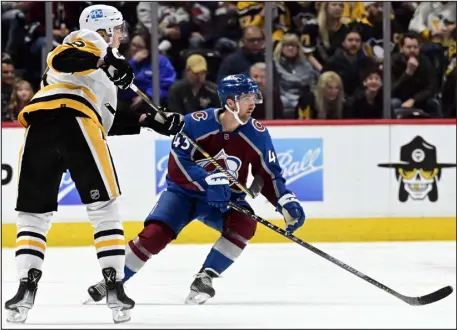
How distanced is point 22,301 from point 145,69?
312cm

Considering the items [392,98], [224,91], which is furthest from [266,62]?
[224,91]

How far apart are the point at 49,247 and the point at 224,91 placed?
235 cm

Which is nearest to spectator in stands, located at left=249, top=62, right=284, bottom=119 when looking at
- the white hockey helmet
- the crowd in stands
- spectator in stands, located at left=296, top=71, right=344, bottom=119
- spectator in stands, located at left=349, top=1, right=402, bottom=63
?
the crowd in stands

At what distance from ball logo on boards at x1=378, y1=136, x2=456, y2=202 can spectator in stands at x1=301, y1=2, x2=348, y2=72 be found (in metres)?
0.69

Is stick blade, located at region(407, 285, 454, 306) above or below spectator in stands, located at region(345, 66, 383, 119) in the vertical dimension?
below

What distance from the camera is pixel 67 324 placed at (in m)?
3.85

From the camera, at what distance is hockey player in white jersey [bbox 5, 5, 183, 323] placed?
3.73 meters

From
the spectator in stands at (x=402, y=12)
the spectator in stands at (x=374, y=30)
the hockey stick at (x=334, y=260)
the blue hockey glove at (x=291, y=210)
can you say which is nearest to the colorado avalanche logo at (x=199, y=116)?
the hockey stick at (x=334, y=260)

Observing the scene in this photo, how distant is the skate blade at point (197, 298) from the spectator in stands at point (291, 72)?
247 centimetres

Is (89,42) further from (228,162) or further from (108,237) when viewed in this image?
(228,162)

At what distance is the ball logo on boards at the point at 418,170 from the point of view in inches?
265

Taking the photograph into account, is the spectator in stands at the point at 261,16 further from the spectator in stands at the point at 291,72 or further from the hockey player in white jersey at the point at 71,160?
the hockey player in white jersey at the point at 71,160

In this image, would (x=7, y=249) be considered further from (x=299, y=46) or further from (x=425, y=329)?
(x=425, y=329)

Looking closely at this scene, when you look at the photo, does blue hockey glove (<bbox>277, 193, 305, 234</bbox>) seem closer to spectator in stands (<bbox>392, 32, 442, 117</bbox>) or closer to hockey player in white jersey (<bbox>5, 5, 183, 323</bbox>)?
hockey player in white jersey (<bbox>5, 5, 183, 323</bbox>)
